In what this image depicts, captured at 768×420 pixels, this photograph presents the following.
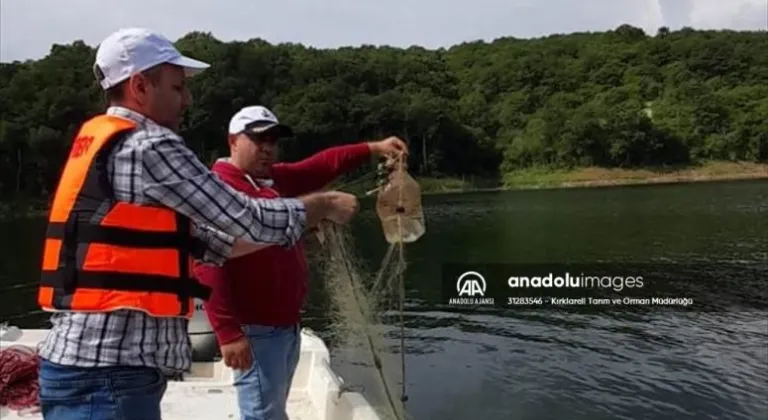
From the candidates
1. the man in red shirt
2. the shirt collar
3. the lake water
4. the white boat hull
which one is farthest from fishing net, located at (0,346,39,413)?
the shirt collar

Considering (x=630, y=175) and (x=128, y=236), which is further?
(x=630, y=175)

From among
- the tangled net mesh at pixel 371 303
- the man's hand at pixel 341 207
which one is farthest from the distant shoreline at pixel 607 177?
the man's hand at pixel 341 207

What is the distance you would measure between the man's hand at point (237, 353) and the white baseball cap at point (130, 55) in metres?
1.42

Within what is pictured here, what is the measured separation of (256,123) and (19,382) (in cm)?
303

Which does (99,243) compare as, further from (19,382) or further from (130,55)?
(19,382)

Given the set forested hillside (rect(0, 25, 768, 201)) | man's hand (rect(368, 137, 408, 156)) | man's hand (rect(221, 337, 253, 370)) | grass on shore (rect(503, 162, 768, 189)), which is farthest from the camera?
grass on shore (rect(503, 162, 768, 189))

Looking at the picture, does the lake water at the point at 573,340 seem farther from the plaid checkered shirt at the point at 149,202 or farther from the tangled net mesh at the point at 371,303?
the plaid checkered shirt at the point at 149,202

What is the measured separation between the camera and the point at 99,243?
1.98 meters

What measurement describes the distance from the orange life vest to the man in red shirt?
4.06 feet

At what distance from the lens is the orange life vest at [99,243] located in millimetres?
1983

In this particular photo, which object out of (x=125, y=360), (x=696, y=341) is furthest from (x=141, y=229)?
(x=696, y=341)

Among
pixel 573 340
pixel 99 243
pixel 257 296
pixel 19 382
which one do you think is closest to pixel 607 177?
pixel 573 340

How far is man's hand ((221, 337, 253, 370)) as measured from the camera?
10.7 ft

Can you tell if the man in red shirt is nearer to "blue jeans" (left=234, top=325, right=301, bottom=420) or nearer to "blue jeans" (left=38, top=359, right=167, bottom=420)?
"blue jeans" (left=234, top=325, right=301, bottom=420)
